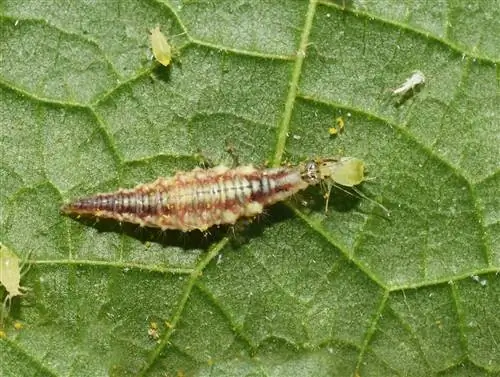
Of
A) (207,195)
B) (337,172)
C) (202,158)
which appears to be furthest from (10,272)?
(337,172)

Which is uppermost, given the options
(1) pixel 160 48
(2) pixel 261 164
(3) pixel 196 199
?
(1) pixel 160 48

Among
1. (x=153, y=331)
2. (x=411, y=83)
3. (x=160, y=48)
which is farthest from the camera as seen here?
(x=153, y=331)

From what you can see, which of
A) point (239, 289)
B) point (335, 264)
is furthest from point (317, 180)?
point (239, 289)

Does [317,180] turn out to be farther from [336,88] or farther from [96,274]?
[96,274]

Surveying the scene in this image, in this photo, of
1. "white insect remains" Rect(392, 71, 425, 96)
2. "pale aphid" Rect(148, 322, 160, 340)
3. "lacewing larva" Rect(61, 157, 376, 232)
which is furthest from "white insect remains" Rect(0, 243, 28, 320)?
"white insect remains" Rect(392, 71, 425, 96)

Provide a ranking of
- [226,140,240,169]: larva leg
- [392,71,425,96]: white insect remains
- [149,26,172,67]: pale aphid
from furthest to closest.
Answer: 1. [226,140,240,169]: larva leg
2. [392,71,425,96]: white insect remains
3. [149,26,172,67]: pale aphid

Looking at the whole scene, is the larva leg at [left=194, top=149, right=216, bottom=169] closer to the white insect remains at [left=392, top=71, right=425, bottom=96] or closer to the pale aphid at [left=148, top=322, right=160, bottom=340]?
the pale aphid at [left=148, top=322, right=160, bottom=340]

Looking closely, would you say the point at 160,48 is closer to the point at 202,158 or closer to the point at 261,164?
the point at 202,158
